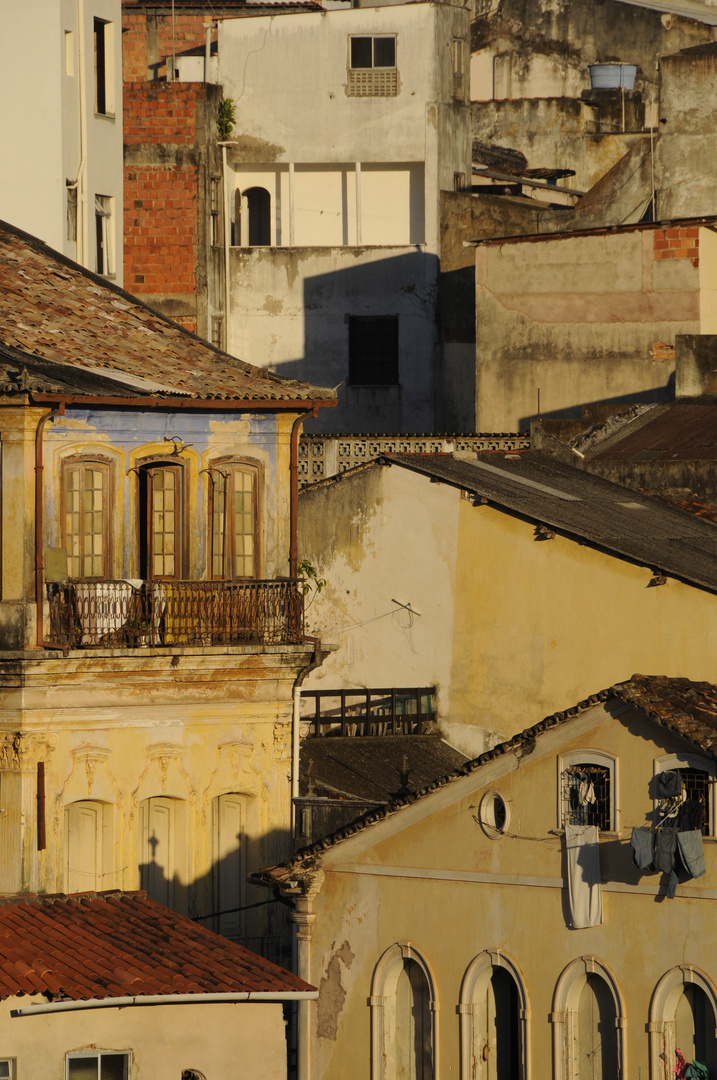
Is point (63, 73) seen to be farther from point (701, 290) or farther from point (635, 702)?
point (635, 702)

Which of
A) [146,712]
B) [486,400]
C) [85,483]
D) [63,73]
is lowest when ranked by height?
[146,712]

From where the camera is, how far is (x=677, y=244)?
43969mm

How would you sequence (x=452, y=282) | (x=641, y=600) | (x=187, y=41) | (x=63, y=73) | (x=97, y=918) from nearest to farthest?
1. (x=97, y=918)
2. (x=641, y=600)
3. (x=63, y=73)
4. (x=452, y=282)
5. (x=187, y=41)

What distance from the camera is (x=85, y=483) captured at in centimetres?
2923

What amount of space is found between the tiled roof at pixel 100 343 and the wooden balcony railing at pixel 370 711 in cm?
616

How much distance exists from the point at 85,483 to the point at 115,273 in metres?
17.0

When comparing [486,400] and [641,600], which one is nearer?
[641,600]

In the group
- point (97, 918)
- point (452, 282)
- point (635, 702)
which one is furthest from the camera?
point (452, 282)

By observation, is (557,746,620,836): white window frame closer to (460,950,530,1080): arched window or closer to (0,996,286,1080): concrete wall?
(460,950,530,1080): arched window

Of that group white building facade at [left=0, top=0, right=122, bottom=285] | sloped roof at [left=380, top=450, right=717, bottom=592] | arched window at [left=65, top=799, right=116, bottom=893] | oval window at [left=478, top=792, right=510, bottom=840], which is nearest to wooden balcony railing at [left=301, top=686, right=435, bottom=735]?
sloped roof at [left=380, top=450, right=717, bottom=592]

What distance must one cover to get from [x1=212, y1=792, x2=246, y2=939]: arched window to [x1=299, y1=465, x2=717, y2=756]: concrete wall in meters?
6.08

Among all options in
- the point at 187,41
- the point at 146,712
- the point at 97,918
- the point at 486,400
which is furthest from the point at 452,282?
the point at 97,918

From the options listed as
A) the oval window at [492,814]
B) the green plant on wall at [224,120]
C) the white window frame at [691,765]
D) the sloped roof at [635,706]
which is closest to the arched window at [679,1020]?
the white window frame at [691,765]

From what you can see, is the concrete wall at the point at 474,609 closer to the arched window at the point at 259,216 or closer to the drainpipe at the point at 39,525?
the drainpipe at the point at 39,525
